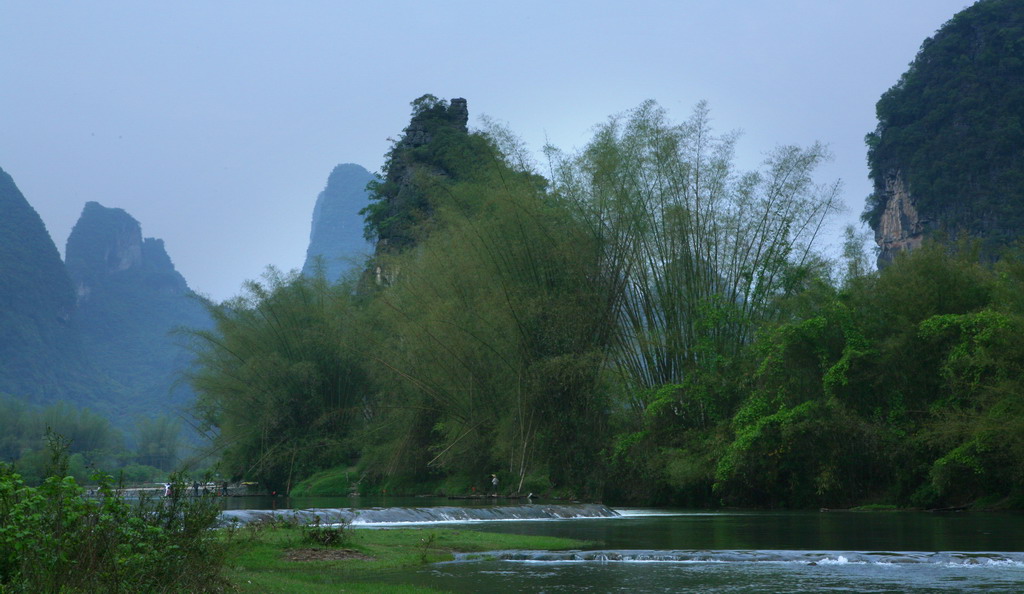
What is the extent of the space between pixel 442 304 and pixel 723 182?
29.3 ft

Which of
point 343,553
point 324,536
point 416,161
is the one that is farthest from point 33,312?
point 343,553

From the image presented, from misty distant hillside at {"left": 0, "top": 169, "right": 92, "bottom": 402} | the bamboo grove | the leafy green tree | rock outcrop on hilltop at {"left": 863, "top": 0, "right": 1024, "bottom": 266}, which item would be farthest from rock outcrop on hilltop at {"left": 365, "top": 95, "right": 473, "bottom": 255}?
misty distant hillside at {"left": 0, "top": 169, "right": 92, "bottom": 402}

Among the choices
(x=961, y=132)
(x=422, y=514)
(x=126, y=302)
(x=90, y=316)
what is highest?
(x=126, y=302)

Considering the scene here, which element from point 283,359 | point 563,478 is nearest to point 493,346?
point 563,478

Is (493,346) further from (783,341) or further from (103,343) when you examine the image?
(103,343)

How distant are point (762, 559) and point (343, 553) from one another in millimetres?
5640

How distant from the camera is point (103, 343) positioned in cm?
15412

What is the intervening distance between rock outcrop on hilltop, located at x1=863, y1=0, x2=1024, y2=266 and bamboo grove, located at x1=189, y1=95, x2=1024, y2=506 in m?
27.8

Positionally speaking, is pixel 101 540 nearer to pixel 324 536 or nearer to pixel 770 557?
pixel 324 536

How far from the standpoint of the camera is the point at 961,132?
53500 mm

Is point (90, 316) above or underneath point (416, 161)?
above

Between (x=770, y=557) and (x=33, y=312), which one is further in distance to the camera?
(x=33, y=312)

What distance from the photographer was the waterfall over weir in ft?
60.9

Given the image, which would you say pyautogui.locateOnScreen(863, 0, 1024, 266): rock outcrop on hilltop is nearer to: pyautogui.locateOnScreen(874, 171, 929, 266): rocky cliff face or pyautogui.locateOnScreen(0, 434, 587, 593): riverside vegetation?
pyautogui.locateOnScreen(874, 171, 929, 266): rocky cliff face
